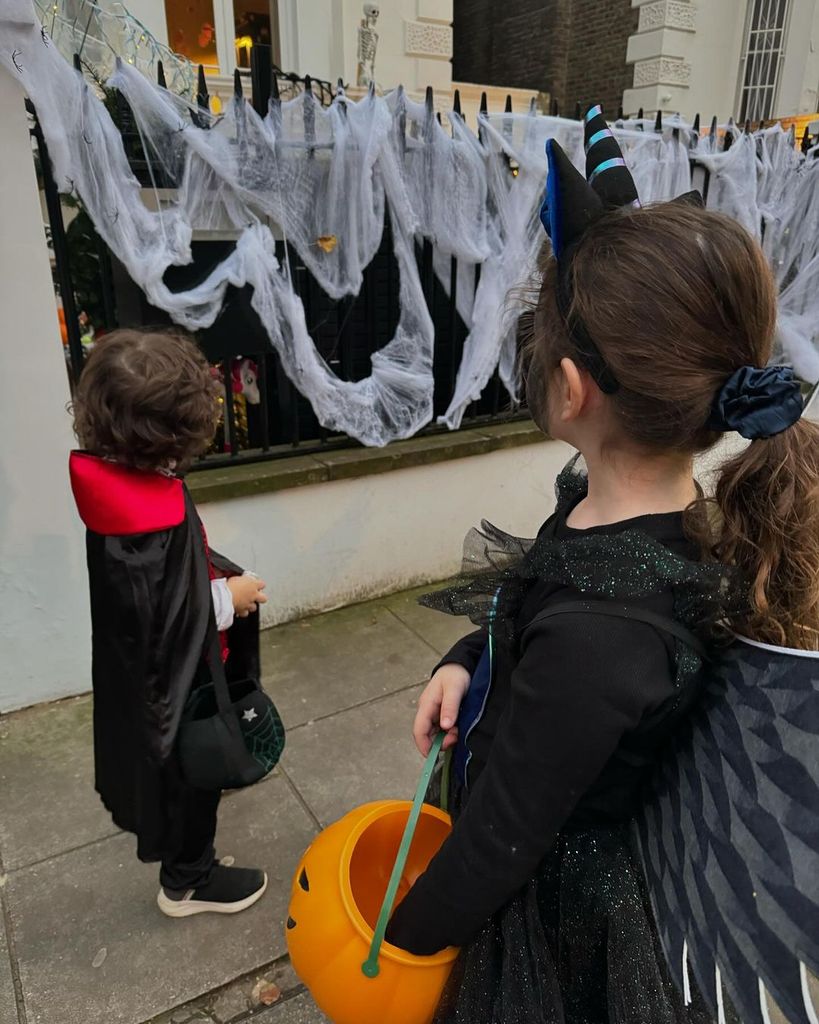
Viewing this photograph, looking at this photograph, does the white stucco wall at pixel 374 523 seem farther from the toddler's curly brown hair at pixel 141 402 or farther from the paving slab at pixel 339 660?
the toddler's curly brown hair at pixel 141 402

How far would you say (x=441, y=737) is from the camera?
1.26 metres

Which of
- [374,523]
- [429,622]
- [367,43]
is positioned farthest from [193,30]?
[429,622]

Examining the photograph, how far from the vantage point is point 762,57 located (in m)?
12.5

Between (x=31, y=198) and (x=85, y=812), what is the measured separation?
Answer: 211 cm

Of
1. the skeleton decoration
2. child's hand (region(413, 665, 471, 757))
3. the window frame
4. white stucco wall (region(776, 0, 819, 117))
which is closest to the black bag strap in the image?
child's hand (region(413, 665, 471, 757))

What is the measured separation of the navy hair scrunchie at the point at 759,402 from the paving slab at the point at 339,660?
2.38m

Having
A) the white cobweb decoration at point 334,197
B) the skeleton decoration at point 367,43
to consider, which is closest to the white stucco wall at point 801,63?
the skeleton decoration at point 367,43

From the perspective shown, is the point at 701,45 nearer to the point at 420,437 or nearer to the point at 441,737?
the point at 420,437

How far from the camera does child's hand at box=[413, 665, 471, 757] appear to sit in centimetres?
127

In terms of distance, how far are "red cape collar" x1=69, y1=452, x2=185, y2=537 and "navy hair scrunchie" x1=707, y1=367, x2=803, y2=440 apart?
1.21m

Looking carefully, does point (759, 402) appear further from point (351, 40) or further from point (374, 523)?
point (351, 40)

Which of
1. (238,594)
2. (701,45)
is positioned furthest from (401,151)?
(701,45)

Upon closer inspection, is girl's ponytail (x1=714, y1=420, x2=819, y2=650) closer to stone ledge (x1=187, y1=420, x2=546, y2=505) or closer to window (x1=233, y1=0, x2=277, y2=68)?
stone ledge (x1=187, y1=420, x2=546, y2=505)

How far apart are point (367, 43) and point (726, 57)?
732 centimetres
